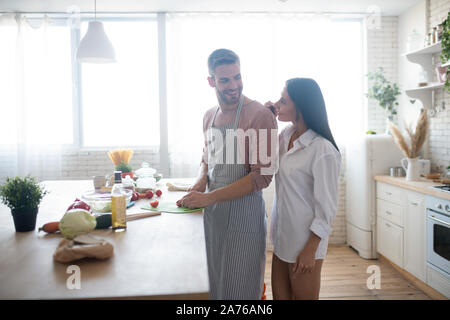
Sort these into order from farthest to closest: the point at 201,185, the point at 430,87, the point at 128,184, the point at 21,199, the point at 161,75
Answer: the point at 161,75 → the point at 430,87 → the point at 128,184 → the point at 201,185 → the point at 21,199

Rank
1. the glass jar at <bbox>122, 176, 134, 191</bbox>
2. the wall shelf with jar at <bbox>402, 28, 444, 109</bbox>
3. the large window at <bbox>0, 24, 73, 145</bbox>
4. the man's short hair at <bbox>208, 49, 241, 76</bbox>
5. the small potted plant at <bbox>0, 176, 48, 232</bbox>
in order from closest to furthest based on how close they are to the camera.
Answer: the small potted plant at <bbox>0, 176, 48, 232</bbox> < the man's short hair at <bbox>208, 49, 241, 76</bbox> < the glass jar at <bbox>122, 176, 134, 191</bbox> < the wall shelf with jar at <bbox>402, 28, 444, 109</bbox> < the large window at <bbox>0, 24, 73, 145</bbox>

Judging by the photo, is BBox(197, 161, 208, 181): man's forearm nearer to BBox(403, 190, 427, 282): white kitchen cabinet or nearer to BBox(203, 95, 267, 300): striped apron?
BBox(203, 95, 267, 300): striped apron

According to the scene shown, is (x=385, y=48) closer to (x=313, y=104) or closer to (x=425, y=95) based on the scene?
(x=425, y=95)

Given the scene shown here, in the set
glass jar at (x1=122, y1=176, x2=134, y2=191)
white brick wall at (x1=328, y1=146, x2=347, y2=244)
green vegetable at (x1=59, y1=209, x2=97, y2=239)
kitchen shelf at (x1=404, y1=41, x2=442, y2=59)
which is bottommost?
white brick wall at (x1=328, y1=146, x2=347, y2=244)

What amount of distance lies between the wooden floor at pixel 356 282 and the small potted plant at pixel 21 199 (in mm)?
2361

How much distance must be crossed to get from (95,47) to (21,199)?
74.1 inches

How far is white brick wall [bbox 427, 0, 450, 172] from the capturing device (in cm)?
396

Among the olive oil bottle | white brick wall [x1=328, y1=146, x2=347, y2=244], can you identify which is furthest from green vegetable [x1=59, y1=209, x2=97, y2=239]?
white brick wall [x1=328, y1=146, x2=347, y2=244]

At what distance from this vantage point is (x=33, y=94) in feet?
15.6

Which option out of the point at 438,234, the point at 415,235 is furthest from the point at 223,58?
the point at 415,235

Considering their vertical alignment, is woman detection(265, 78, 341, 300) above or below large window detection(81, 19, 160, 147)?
below

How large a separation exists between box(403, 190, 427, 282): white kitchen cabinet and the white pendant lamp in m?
3.10
